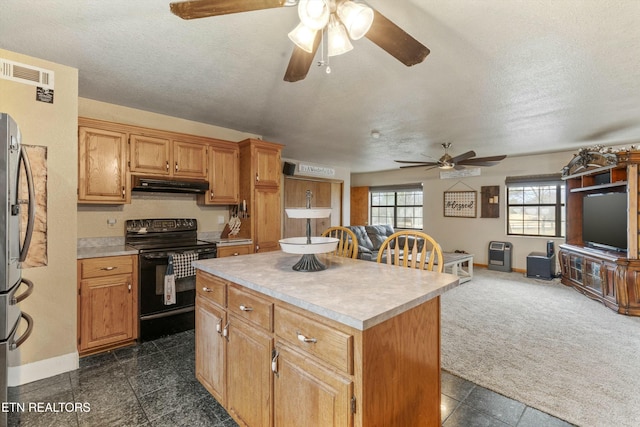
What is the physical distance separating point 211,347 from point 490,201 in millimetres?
6551

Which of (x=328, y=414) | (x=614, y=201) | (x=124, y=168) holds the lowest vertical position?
(x=328, y=414)

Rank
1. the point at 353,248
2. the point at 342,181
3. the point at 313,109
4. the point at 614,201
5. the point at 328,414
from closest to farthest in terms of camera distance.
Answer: the point at 328,414
the point at 353,248
the point at 313,109
the point at 614,201
the point at 342,181

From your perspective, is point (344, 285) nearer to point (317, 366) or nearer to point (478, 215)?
point (317, 366)

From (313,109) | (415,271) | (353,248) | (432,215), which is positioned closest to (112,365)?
(353,248)

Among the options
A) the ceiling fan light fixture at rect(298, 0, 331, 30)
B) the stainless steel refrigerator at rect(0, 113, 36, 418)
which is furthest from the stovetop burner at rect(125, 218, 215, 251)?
the ceiling fan light fixture at rect(298, 0, 331, 30)

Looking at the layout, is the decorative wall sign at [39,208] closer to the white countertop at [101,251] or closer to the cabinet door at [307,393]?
the white countertop at [101,251]

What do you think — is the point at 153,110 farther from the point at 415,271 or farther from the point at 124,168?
the point at 415,271

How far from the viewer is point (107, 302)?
2707mm

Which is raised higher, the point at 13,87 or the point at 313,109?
the point at 313,109

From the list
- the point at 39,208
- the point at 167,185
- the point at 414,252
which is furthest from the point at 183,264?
the point at 414,252

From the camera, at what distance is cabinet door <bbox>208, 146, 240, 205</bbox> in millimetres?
3746

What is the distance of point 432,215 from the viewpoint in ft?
24.8

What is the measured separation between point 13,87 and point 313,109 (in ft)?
8.40

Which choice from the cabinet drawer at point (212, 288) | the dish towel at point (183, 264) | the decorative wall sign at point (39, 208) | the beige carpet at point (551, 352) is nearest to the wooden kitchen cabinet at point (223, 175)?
the dish towel at point (183, 264)
